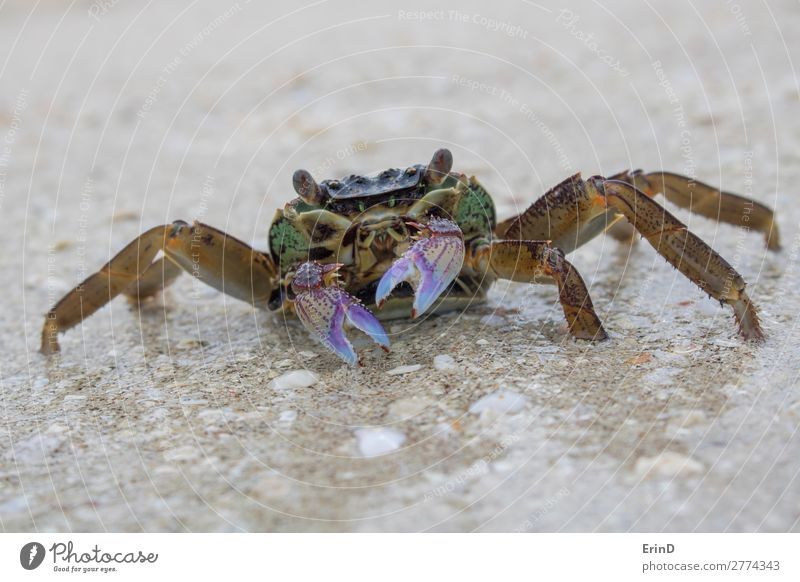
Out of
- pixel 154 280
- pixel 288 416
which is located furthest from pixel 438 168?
pixel 154 280

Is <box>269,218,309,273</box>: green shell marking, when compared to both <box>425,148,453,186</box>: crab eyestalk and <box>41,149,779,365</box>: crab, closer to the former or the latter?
<box>41,149,779,365</box>: crab

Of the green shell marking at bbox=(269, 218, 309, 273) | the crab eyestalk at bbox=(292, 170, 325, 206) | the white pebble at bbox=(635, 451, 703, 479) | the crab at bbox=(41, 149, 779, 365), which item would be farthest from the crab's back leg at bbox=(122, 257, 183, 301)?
the white pebble at bbox=(635, 451, 703, 479)

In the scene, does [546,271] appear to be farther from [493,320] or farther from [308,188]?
[308,188]

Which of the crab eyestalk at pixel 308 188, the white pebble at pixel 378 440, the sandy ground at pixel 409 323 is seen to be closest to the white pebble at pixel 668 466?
the sandy ground at pixel 409 323

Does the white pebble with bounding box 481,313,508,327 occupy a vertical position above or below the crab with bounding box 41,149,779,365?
below

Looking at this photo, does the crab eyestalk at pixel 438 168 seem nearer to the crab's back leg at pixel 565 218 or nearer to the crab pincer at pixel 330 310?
the crab's back leg at pixel 565 218
